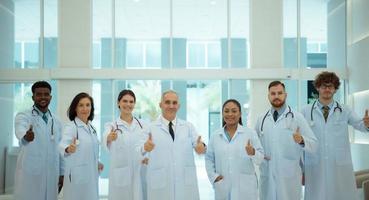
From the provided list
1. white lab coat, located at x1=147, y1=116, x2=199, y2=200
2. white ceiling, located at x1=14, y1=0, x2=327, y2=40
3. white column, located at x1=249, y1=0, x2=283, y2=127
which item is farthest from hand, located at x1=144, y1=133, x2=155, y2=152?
white ceiling, located at x1=14, y1=0, x2=327, y2=40

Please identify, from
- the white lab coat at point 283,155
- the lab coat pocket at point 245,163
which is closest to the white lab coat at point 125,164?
the lab coat pocket at point 245,163

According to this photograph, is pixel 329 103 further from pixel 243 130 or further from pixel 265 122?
pixel 243 130

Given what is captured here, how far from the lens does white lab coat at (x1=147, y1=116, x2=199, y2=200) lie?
13.1 feet

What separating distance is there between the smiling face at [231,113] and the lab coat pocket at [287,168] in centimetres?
64

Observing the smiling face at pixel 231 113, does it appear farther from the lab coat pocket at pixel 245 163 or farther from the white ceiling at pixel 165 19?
the white ceiling at pixel 165 19

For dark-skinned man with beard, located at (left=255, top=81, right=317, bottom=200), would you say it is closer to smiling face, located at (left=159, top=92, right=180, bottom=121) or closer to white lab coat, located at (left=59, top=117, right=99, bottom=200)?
smiling face, located at (left=159, top=92, right=180, bottom=121)

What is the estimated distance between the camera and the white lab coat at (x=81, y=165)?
4.11 m

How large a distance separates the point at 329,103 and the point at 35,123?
3.07 meters

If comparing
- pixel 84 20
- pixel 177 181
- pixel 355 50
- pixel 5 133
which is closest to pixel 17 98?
pixel 5 133

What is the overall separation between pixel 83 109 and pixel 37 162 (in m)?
0.73

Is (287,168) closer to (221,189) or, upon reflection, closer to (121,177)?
(221,189)

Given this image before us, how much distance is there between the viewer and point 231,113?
156 inches

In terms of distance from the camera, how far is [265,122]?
14.0 ft

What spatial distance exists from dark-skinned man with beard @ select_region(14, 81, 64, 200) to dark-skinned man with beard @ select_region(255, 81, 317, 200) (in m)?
2.18
